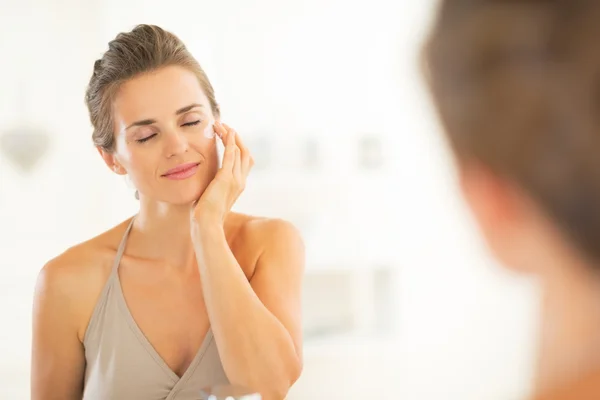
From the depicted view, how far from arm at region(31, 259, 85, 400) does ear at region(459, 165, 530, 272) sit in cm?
99

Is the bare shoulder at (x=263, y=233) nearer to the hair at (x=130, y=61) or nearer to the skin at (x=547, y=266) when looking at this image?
the hair at (x=130, y=61)

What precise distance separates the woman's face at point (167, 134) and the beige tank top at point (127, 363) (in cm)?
15

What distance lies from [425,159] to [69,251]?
1.21 meters

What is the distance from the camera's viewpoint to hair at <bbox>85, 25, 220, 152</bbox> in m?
1.06

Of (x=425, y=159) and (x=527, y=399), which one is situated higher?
(x=527, y=399)

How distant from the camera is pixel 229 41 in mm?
1780

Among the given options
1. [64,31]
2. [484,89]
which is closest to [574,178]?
[484,89]

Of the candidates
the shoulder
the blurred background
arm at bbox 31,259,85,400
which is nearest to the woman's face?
the shoulder

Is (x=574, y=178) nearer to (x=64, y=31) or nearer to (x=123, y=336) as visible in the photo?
(x=123, y=336)

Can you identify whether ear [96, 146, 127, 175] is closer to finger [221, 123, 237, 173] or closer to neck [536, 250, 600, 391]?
finger [221, 123, 237, 173]

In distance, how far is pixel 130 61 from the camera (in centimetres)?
106

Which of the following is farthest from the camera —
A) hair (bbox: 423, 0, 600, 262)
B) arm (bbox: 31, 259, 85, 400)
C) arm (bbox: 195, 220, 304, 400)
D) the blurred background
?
the blurred background

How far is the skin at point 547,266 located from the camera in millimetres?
236

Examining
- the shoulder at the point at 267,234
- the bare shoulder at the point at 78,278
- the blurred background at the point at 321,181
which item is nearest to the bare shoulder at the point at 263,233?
the shoulder at the point at 267,234
